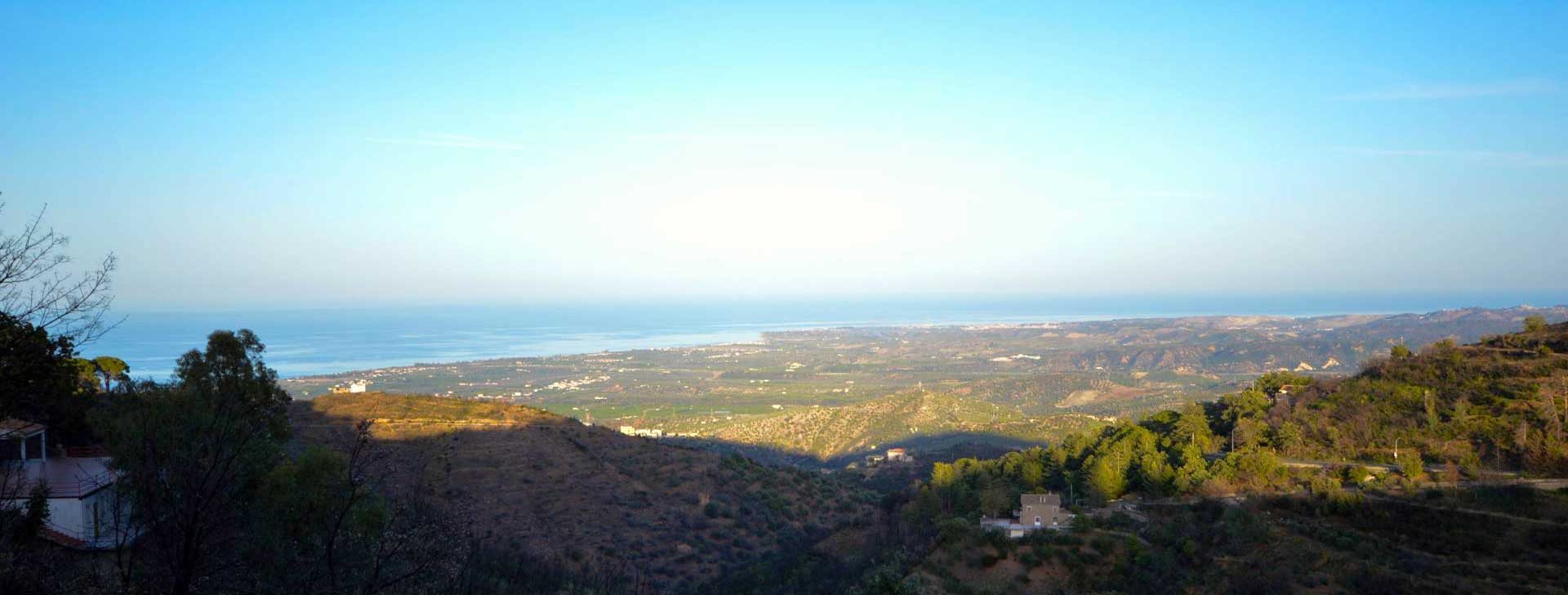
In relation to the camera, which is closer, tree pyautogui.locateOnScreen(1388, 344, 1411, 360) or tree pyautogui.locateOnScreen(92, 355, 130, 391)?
tree pyautogui.locateOnScreen(92, 355, 130, 391)

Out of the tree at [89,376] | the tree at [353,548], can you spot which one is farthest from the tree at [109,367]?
the tree at [353,548]

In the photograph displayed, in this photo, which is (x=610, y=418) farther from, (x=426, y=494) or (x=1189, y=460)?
(x=1189, y=460)

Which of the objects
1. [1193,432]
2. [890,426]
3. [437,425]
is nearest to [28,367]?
[437,425]

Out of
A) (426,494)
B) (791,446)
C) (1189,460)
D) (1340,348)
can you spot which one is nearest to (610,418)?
(791,446)

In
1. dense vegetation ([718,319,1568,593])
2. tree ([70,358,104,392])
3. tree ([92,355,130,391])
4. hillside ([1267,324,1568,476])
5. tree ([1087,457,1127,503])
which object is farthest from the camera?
tree ([1087,457,1127,503])

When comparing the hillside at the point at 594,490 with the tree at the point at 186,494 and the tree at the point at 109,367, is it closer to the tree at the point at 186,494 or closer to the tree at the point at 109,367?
the tree at the point at 109,367

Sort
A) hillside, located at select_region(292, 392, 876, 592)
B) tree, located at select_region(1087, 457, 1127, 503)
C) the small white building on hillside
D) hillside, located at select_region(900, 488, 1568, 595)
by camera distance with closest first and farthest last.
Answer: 1. hillside, located at select_region(900, 488, 1568, 595)
2. the small white building on hillside
3. hillside, located at select_region(292, 392, 876, 592)
4. tree, located at select_region(1087, 457, 1127, 503)

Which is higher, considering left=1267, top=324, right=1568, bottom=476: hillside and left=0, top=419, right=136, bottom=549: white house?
left=0, top=419, right=136, bottom=549: white house

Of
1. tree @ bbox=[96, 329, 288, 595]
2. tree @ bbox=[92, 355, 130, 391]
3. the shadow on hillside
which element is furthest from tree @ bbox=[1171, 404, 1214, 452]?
tree @ bbox=[92, 355, 130, 391]

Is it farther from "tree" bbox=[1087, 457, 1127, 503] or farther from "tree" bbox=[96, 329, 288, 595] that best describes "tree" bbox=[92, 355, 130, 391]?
"tree" bbox=[1087, 457, 1127, 503]
